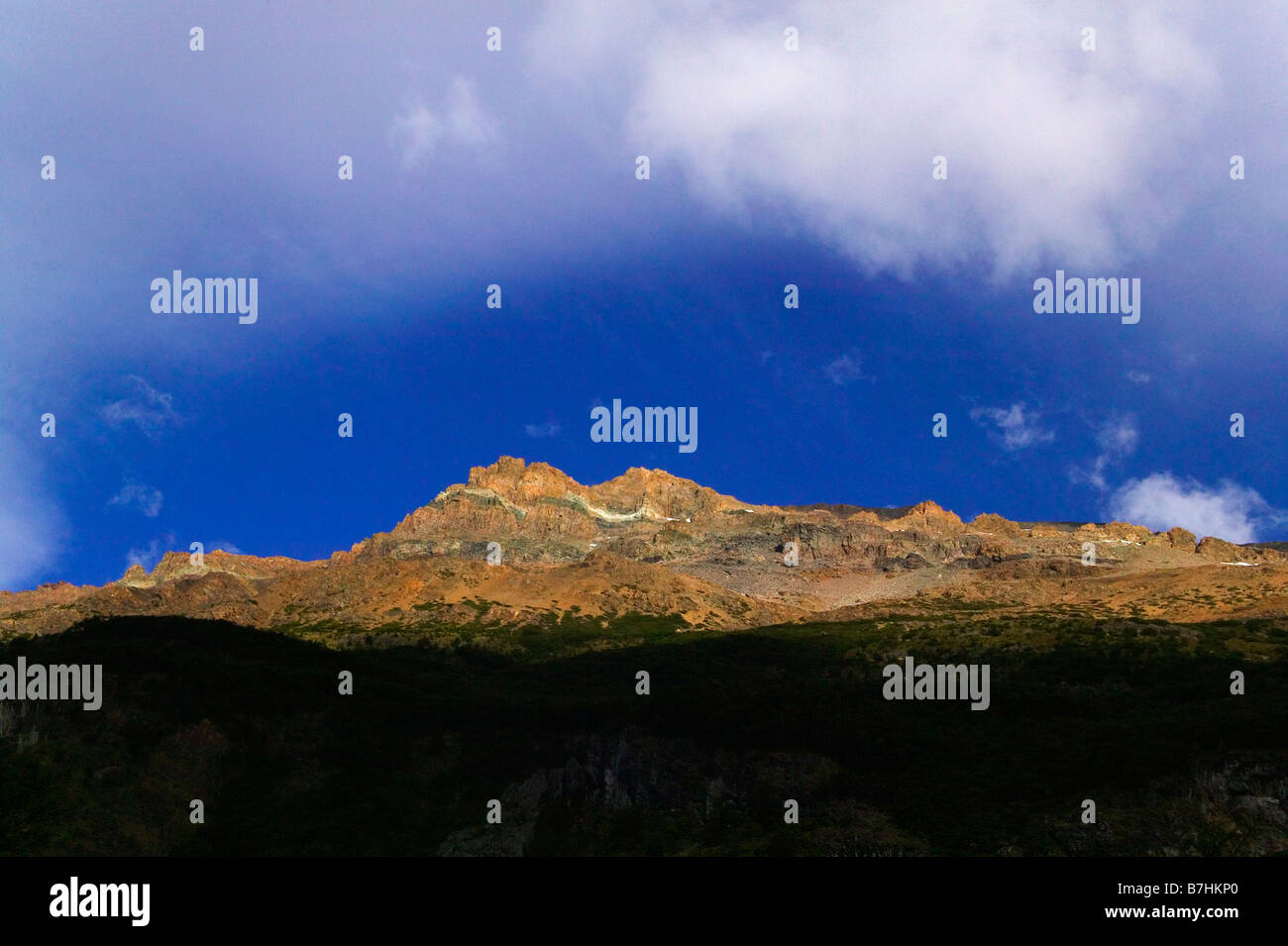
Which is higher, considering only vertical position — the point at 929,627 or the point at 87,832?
the point at 929,627

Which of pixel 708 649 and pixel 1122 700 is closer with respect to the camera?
pixel 1122 700

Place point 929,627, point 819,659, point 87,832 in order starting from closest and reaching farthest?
point 87,832 → point 819,659 → point 929,627

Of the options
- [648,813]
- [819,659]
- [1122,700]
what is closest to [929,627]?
[819,659]

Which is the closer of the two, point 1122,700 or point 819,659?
point 1122,700

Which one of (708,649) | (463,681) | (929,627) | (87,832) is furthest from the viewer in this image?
(929,627)
